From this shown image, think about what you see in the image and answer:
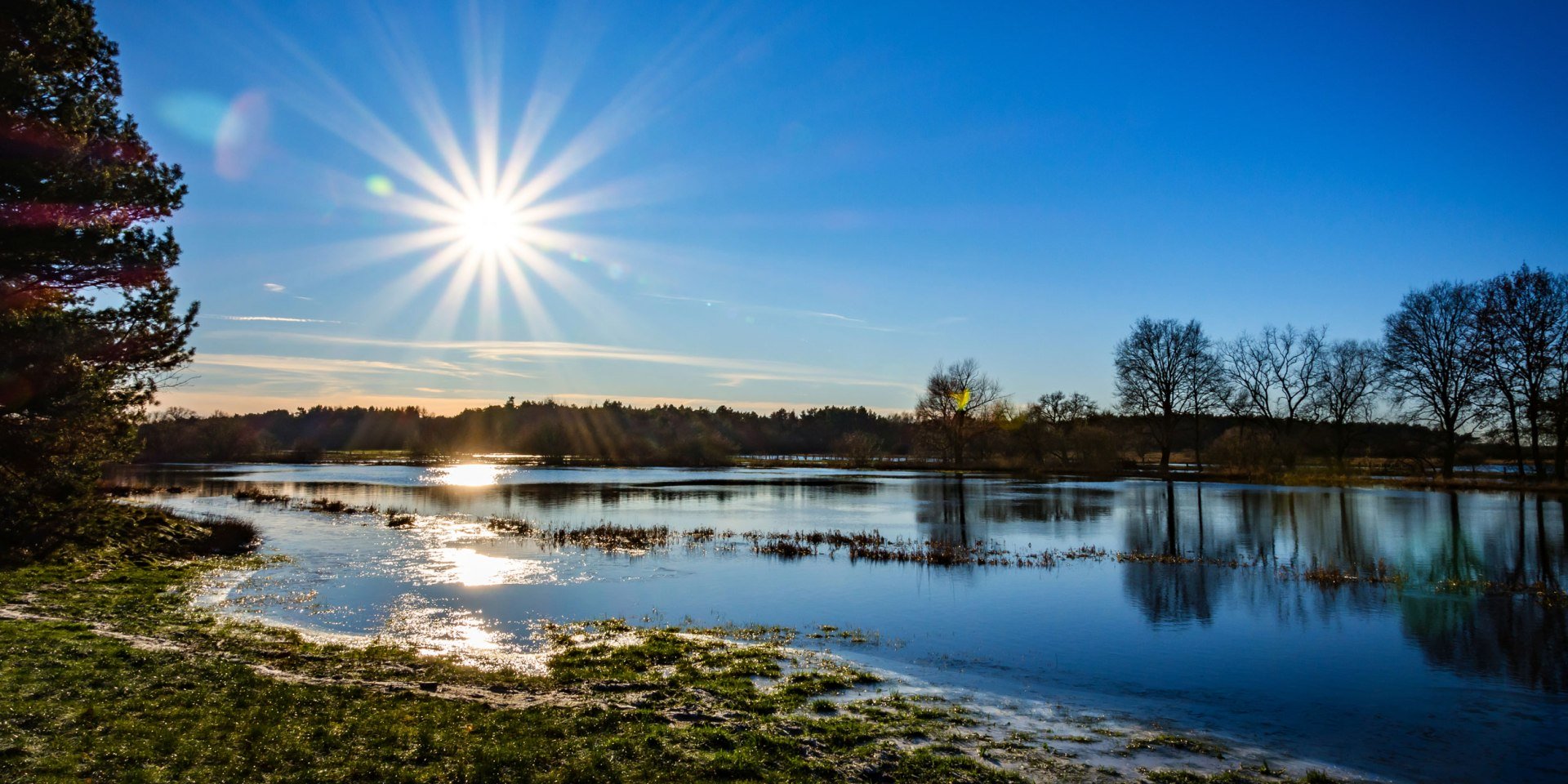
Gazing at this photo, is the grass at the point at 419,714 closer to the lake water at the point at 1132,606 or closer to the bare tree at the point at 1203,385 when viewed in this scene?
the lake water at the point at 1132,606

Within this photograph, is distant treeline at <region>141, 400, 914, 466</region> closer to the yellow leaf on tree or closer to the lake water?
the yellow leaf on tree

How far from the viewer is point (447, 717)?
9133mm

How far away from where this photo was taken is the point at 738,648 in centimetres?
1427

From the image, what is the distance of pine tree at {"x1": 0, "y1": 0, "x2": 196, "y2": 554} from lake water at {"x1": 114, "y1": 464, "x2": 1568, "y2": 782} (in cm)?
427

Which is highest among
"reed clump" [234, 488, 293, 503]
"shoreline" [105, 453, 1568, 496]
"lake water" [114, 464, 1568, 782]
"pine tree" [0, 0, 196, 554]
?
"pine tree" [0, 0, 196, 554]

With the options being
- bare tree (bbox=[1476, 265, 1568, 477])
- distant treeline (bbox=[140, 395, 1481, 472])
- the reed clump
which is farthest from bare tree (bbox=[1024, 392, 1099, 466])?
the reed clump

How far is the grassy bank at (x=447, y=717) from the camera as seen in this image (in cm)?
751

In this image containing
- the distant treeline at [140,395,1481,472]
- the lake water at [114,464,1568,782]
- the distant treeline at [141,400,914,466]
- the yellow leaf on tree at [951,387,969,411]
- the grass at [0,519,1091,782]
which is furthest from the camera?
the distant treeline at [141,400,914,466]

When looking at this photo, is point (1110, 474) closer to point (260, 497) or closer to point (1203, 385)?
point (1203, 385)

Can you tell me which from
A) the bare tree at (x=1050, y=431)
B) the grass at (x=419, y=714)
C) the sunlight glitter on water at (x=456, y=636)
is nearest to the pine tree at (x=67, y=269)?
the grass at (x=419, y=714)

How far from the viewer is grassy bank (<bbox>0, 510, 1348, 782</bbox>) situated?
7512 mm

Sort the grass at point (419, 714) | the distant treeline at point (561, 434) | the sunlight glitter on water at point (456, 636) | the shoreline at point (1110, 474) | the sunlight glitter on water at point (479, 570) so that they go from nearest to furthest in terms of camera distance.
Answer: the grass at point (419, 714) < the sunlight glitter on water at point (456, 636) < the sunlight glitter on water at point (479, 570) < the shoreline at point (1110, 474) < the distant treeline at point (561, 434)

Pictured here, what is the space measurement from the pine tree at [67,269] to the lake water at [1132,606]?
14.0 ft

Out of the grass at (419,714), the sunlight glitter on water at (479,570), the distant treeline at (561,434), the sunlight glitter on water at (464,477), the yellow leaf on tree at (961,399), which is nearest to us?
the grass at (419,714)
